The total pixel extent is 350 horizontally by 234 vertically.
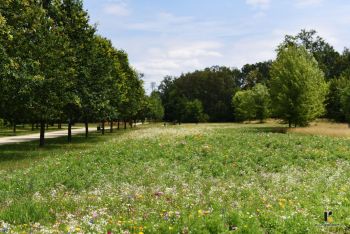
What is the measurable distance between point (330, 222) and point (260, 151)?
13.4m

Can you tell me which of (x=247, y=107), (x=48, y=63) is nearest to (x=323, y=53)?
(x=247, y=107)

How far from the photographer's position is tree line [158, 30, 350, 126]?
54344mm

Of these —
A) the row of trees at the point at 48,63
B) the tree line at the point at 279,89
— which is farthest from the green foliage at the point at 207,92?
the row of trees at the point at 48,63

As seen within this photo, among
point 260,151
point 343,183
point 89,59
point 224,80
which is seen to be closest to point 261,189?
point 343,183

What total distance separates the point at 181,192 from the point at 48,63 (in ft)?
70.0

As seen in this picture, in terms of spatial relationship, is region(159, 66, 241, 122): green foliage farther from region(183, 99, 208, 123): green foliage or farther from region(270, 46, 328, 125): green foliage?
region(270, 46, 328, 125): green foliage

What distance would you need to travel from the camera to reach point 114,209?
9867 millimetres

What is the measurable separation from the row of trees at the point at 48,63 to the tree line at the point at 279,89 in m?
24.3

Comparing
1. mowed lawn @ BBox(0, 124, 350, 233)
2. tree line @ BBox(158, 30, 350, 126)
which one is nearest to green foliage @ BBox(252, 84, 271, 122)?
tree line @ BBox(158, 30, 350, 126)

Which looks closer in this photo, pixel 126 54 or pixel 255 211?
pixel 255 211

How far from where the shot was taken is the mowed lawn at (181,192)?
8.49 metres

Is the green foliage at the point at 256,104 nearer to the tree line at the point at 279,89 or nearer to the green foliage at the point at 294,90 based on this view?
the tree line at the point at 279,89

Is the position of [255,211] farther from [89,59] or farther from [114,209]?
[89,59]

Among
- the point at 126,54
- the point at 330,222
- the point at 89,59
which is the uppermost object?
the point at 126,54
